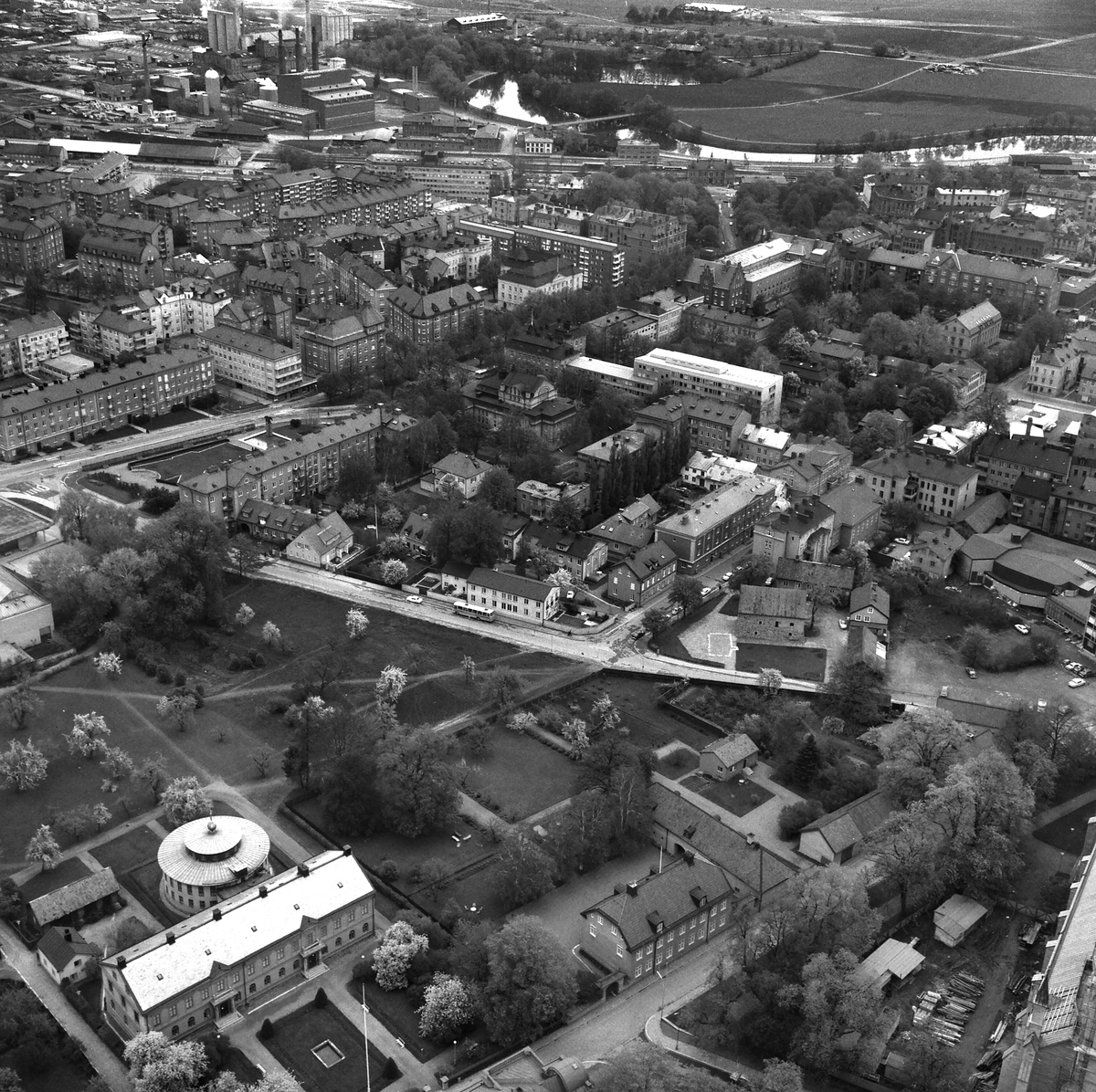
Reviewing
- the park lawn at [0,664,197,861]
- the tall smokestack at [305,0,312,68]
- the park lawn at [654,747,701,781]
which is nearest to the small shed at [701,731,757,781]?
the park lawn at [654,747,701,781]

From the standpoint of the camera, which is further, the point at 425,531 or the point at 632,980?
the point at 425,531

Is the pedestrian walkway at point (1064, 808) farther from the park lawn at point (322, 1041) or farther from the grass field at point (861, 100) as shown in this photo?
the grass field at point (861, 100)

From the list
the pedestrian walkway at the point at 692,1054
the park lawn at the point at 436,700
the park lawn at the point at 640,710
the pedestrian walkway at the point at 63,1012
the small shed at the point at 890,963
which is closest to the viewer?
the pedestrian walkway at the point at 63,1012

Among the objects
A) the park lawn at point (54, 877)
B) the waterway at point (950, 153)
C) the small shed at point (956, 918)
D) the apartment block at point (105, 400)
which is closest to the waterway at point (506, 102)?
the waterway at point (950, 153)

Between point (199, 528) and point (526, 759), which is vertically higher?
point (199, 528)

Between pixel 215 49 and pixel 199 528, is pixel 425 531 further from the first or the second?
pixel 215 49

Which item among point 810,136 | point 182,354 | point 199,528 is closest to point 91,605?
point 199,528

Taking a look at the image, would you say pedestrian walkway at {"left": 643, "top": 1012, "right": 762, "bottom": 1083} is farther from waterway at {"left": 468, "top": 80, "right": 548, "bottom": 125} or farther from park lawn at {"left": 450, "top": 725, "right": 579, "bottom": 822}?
waterway at {"left": 468, "top": 80, "right": 548, "bottom": 125}
